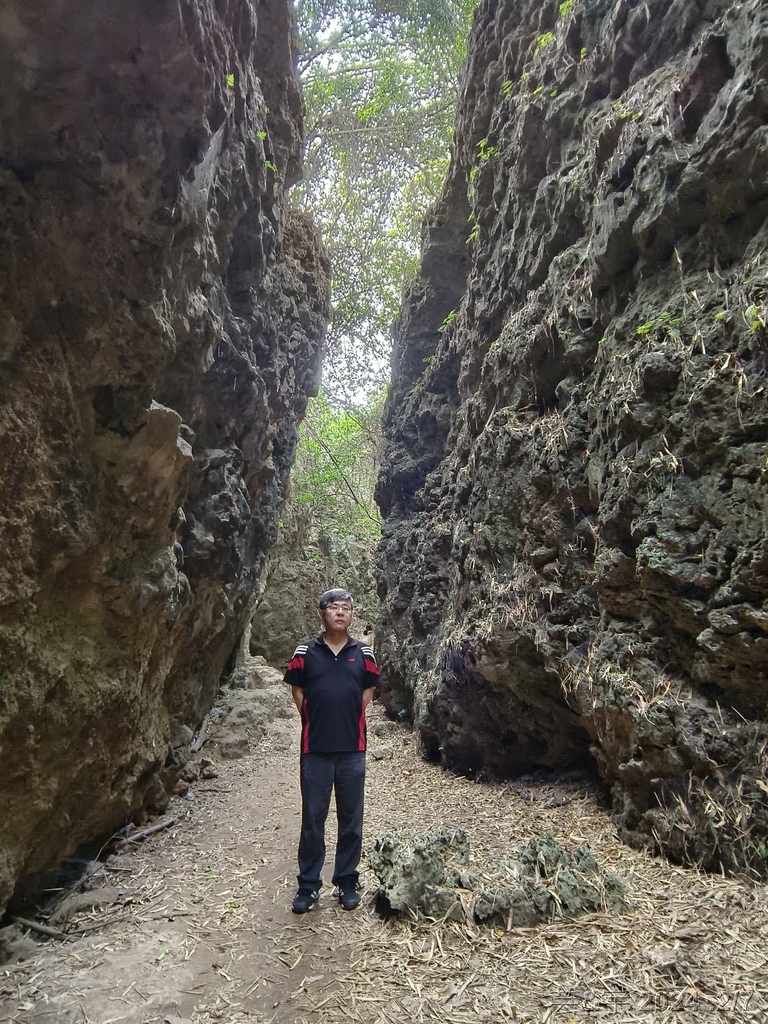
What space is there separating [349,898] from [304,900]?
10.9 inches

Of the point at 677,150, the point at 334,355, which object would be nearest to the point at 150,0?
the point at 677,150

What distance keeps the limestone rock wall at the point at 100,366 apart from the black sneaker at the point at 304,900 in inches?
63.9

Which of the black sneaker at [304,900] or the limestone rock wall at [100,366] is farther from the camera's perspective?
the black sneaker at [304,900]

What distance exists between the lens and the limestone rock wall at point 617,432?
3645mm

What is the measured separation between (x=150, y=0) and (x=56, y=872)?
5.22m

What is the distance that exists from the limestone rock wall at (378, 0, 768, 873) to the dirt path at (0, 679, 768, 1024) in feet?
2.03

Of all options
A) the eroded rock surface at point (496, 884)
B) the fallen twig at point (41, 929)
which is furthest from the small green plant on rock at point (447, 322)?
the fallen twig at point (41, 929)

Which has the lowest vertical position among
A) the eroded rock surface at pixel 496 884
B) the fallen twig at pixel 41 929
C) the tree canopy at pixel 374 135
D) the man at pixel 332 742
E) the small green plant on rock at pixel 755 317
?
the fallen twig at pixel 41 929

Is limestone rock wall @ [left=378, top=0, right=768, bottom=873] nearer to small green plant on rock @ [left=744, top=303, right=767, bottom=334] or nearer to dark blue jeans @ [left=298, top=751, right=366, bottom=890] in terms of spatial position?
small green plant on rock @ [left=744, top=303, right=767, bottom=334]

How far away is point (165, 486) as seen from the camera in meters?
4.35

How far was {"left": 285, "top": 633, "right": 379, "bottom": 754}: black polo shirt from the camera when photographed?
368 cm

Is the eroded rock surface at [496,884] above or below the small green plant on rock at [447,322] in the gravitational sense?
below

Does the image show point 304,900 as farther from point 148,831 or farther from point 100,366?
point 100,366

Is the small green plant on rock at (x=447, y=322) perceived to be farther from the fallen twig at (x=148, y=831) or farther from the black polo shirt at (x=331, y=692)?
the fallen twig at (x=148, y=831)
